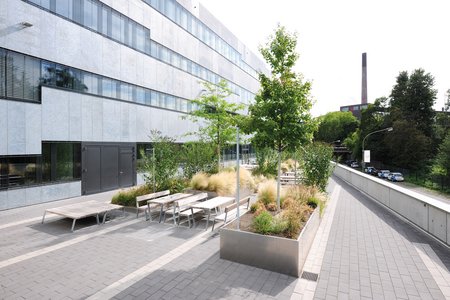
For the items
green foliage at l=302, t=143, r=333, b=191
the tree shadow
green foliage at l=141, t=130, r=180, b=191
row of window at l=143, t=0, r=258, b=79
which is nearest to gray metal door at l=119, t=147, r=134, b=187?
green foliage at l=141, t=130, r=180, b=191

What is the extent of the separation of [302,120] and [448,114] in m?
56.7

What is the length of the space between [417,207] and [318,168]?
15.0 feet

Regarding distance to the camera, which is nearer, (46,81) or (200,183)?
(200,183)

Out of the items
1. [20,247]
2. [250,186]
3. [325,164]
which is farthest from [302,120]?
[20,247]

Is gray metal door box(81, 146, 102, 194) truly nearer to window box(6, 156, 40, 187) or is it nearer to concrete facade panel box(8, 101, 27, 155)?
window box(6, 156, 40, 187)

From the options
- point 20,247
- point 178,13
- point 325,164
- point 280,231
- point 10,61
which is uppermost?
point 178,13

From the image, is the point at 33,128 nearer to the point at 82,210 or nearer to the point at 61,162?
the point at 61,162

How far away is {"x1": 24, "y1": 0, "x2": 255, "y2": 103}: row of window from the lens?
13.6 m

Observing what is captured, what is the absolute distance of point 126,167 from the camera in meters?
17.5

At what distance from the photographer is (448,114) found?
162 feet

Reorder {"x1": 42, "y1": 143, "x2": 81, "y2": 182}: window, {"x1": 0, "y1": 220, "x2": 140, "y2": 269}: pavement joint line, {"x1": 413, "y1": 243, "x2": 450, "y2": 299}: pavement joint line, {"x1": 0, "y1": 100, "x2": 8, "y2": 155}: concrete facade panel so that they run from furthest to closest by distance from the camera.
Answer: {"x1": 42, "y1": 143, "x2": 81, "y2": 182}: window → {"x1": 0, "y1": 100, "x2": 8, "y2": 155}: concrete facade panel → {"x1": 0, "y1": 220, "x2": 140, "y2": 269}: pavement joint line → {"x1": 413, "y1": 243, "x2": 450, "y2": 299}: pavement joint line

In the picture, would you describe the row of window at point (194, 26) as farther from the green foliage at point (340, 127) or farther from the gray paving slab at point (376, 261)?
the green foliage at point (340, 127)

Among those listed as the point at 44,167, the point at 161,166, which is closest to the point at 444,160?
the point at 161,166

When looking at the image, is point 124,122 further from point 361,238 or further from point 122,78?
point 361,238
